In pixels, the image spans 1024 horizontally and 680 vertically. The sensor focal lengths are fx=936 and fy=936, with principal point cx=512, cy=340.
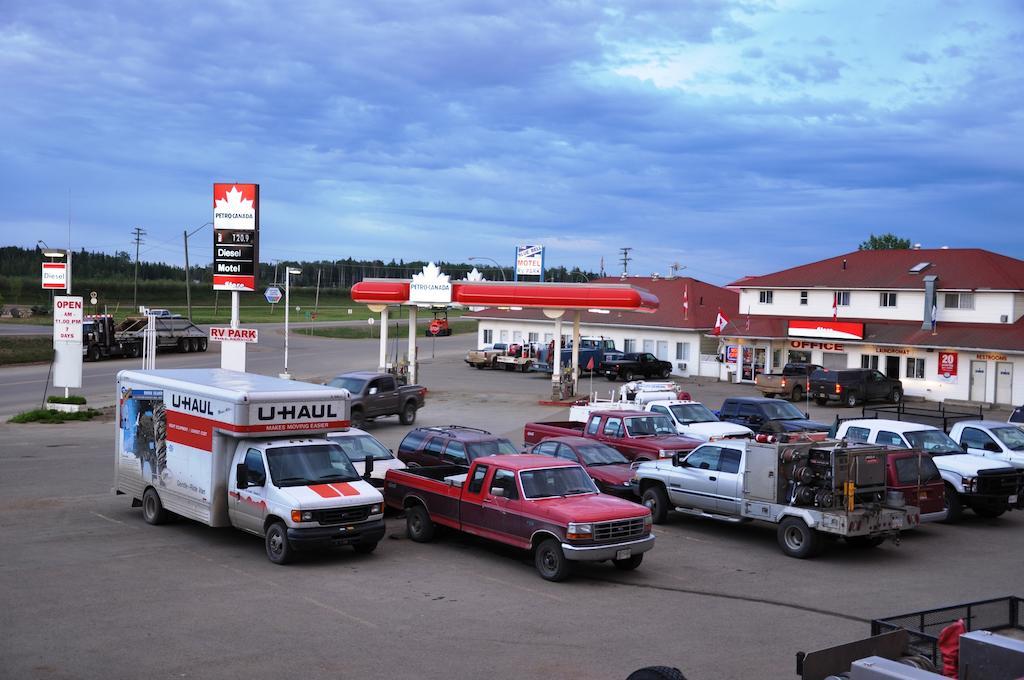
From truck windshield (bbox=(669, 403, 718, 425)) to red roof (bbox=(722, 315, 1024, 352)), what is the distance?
22.0m

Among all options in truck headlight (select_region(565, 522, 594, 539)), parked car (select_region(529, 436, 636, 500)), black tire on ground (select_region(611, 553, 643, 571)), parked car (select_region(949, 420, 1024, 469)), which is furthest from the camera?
parked car (select_region(949, 420, 1024, 469))

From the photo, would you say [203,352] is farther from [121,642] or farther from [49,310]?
[121,642]

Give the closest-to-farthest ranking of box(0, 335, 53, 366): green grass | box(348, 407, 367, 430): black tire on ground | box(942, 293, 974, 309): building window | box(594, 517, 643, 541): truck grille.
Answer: box(594, 517, 643, 541): truck grille
box(348, 407, 367, 430): black tire on ground
box(942, 293, 974, 309): building window
box(0, 335, 53, 366): green grass

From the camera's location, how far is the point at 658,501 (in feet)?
58.7

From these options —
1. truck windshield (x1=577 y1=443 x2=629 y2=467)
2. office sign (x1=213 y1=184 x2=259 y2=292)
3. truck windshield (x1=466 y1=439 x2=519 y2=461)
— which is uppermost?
office sign (x1=213 y1=184 x2=259 y2=292)

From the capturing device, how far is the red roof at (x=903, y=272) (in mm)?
45438

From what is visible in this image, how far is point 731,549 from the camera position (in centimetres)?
1606

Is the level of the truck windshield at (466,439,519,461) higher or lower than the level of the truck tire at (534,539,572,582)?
higher

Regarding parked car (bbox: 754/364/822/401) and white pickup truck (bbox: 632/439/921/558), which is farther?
parked car (bbox: 754/364/822/401)

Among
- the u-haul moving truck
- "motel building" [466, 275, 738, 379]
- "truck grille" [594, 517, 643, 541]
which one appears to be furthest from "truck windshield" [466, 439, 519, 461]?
"motel building" [466, 275, 738, 379]

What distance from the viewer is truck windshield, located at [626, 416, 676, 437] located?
21.7 meters

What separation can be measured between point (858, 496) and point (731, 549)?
7.55ft

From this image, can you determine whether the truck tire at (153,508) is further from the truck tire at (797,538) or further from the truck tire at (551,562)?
the truck tire at (797,538)

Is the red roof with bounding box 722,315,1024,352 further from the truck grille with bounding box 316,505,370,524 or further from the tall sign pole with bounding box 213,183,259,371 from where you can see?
the truck grille with bounding box 316,505,370,524
